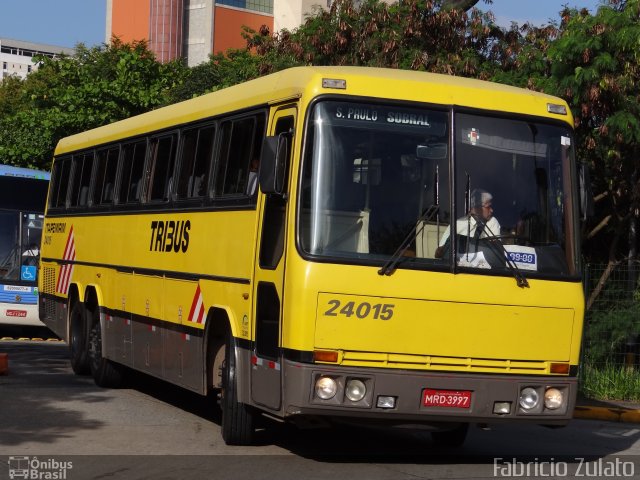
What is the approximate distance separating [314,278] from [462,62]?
14.6 m

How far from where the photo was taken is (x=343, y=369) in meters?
9.30

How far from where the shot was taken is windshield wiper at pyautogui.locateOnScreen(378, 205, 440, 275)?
9.42 m

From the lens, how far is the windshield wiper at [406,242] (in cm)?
942

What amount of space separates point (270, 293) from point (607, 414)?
683 cm

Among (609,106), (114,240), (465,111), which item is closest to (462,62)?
(609,106)

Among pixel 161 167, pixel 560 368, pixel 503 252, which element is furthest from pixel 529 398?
pixel 161 167

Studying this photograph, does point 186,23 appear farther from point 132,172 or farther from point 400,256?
point 400,256

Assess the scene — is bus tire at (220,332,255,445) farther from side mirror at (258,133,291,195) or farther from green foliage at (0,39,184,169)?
green foliage at (0,39,184,169)

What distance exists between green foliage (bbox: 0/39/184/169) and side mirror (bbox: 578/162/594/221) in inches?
1146

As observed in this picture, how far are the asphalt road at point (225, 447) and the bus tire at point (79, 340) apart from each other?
4.44 ft

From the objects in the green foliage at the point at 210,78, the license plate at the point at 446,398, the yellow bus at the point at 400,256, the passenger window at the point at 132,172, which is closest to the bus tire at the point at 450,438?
the yellow bus at the point at 400,256

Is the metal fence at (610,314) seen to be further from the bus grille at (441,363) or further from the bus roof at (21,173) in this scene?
the bus roof at (21,173)

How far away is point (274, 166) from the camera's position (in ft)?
31.6

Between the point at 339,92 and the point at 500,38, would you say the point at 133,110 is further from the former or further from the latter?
the point at 339,92
